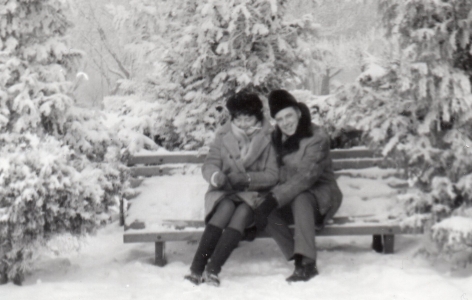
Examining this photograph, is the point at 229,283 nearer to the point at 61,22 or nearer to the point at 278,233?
the point at 278,233

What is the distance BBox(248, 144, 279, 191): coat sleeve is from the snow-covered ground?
58cm

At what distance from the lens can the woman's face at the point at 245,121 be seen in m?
5.25

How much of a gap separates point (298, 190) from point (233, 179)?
1.85 feet

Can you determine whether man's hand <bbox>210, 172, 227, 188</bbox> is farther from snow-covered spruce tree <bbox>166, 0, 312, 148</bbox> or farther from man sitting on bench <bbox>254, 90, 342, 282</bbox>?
snow-covered spruce tree <bbox>166, 0, 312, 148</bbox>

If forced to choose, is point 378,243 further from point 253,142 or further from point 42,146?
point 42,146

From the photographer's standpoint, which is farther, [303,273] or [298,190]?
[298,190]

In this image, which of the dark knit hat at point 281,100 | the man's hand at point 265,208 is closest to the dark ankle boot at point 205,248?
the man's hand at point 265,208

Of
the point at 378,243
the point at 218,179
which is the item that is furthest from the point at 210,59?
the point at 378,243

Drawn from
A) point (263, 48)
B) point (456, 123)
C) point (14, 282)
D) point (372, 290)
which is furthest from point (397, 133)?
point (14, 282)

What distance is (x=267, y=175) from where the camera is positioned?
5.11 metres

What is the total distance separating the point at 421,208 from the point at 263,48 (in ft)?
9.24

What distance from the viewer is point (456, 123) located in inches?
178

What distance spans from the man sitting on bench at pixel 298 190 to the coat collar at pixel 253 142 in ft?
0.33

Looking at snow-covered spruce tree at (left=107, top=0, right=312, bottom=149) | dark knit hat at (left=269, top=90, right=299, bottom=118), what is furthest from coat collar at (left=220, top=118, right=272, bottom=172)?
snow-covered spruce tree at (left=107, top=0, right=312, bottom=149)
